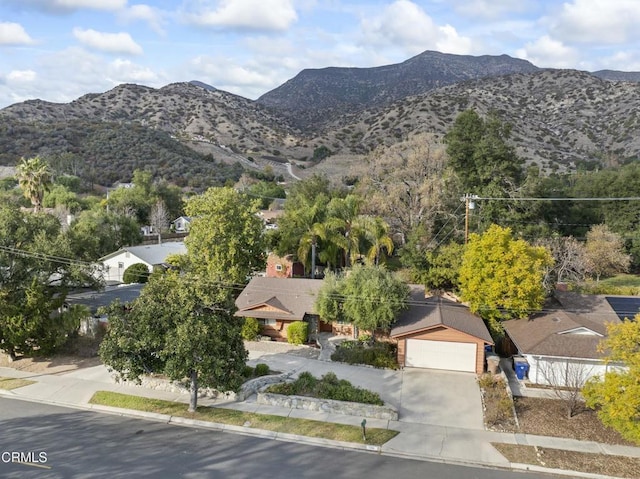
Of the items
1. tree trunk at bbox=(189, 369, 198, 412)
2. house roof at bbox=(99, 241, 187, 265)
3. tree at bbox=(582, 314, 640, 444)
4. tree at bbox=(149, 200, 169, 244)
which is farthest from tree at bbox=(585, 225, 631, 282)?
tree at bbox=(149, 200, 169, 244)

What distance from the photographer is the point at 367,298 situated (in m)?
26.8

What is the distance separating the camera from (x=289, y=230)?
3909 cm

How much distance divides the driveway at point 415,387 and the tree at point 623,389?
458 cm

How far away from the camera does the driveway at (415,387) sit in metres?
21.0

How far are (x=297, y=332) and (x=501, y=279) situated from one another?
11.8 metres

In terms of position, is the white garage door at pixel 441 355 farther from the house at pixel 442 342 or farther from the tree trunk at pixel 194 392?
the tree trunk at pixel 194 392

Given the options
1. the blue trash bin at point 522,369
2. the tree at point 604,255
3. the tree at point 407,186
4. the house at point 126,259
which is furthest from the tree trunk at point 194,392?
the tree at point 604,255

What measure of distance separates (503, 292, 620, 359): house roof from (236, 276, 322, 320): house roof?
11.6 meters

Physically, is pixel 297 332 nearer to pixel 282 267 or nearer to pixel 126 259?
pixel 282 267

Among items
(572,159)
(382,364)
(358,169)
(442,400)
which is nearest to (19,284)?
(382,364)

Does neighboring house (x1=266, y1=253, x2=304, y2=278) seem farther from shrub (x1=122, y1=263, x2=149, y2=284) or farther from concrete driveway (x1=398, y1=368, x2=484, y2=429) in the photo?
concrete driveway (x1=398, y1=368, x2=484, y2=429)

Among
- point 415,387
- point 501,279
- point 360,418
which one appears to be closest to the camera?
point 360,418

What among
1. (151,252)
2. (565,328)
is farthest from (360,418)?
(151,252)

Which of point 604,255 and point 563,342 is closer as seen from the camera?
point 563,342
